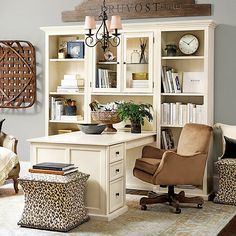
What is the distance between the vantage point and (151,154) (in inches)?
250

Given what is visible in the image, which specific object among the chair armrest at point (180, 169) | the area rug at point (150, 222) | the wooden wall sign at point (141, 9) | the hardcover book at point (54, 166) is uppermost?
the wooden wall sign at point (141, 9)

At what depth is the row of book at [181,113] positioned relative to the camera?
6513 mm

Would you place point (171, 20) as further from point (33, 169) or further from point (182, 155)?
point (33, 169)

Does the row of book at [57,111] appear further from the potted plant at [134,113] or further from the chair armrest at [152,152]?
the chair armrest at [152,152]

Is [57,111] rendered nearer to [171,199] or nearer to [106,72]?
[106,72]

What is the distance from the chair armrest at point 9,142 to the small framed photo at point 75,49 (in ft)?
4.19

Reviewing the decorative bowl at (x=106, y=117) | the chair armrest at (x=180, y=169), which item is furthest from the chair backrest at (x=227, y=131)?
the decorative bowl at (x=106, y=117)

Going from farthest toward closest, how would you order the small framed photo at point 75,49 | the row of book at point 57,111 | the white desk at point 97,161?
1. the row of book at point 57,111
2. the small framed photo at point 75,49
3. the white desk at point 97,161

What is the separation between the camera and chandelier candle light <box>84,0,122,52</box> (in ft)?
19.8

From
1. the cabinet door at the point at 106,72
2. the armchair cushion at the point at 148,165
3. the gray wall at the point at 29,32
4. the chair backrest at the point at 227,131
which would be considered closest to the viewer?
the armchair cushion at the point at 148,165

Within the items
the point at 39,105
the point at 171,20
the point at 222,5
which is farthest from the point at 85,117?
the point at 222,5

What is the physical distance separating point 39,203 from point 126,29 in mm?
2572

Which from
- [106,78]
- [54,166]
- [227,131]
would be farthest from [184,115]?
[54,166]

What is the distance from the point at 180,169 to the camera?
577 centimetres
